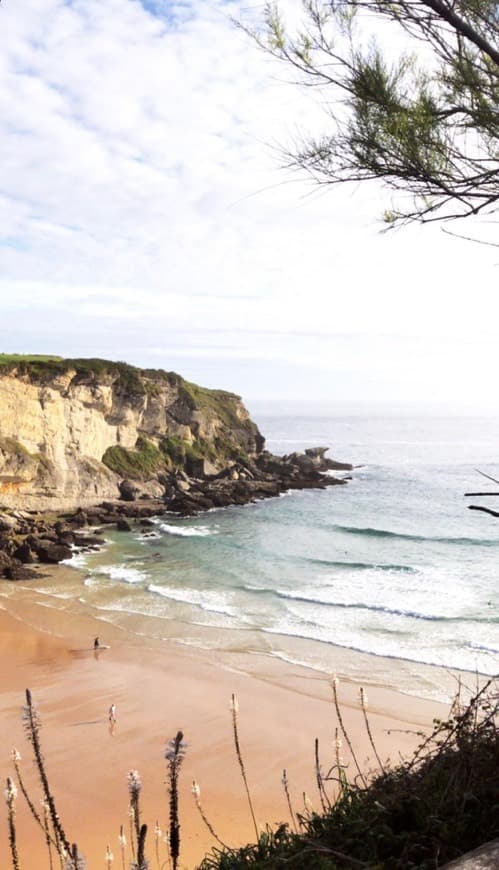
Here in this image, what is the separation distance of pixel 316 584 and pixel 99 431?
24578 millimetres

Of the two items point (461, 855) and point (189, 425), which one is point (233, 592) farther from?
point (189, 425)

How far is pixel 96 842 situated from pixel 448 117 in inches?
419

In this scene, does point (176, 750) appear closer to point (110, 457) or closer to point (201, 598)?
point (201, 598)

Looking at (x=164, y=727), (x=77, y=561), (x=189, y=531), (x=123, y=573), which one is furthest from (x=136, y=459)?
(x=164, y=727)

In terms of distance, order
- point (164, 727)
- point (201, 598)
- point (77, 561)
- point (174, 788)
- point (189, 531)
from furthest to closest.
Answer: point (189, 531) → point (77, 561) → point (201, 598) → point (164, 727) → point (174, 788)

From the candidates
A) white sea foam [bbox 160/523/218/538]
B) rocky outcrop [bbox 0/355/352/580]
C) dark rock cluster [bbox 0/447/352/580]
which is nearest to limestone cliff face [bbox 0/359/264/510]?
rocky outcrop [bbox 0/355/352/580]

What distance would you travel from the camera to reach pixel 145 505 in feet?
148

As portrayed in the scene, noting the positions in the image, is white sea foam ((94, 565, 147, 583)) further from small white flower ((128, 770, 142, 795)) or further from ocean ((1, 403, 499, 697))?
small white flower ((128, 770, 142, 795))

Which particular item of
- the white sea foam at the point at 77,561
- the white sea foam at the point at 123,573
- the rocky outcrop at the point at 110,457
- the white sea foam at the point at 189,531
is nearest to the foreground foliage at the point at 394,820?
the white sea foam at the point at 123,573

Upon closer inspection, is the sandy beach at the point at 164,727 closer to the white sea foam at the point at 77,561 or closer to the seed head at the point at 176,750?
the seed head at the point at 176,750

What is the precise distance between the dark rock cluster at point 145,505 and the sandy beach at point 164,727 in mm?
10159

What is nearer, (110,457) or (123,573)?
(123,573)

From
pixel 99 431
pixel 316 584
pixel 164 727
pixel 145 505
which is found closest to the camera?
pixel 164 727

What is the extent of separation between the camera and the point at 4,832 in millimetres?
9492
